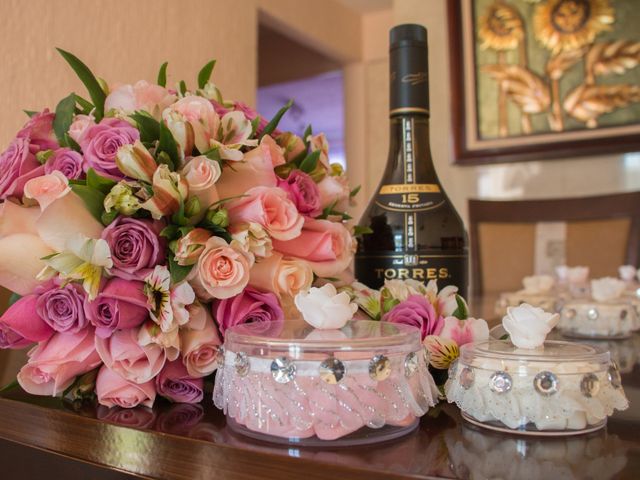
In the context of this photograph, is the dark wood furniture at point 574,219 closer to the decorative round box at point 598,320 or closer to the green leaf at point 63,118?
the decorative round box at point 598,320

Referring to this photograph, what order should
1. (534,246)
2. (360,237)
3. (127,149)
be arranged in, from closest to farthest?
(127,149) < (360,237) < (534,246)

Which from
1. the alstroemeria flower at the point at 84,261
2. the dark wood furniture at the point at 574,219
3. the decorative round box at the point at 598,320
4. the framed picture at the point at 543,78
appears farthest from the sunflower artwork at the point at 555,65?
the alstroemeria flower at the point at 84,261

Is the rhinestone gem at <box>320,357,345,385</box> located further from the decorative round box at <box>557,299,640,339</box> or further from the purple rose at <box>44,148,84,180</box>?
the decorative round box at <box>557,299,640,339</box>

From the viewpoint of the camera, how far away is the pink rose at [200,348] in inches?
17.1

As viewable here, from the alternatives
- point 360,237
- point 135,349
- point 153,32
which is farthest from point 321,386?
point 153,32

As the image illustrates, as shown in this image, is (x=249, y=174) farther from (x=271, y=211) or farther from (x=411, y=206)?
(x=411, y=206)

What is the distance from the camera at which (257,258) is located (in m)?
0.46

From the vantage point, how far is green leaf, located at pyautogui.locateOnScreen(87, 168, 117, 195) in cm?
42

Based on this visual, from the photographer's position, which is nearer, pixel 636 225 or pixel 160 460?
pixel 160 460

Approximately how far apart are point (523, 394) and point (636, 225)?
6.58 ft

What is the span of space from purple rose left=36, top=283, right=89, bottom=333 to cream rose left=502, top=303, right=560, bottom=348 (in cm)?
29

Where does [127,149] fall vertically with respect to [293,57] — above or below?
below

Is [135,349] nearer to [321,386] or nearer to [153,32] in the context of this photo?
[321,386]

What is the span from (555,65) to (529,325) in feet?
8.12
